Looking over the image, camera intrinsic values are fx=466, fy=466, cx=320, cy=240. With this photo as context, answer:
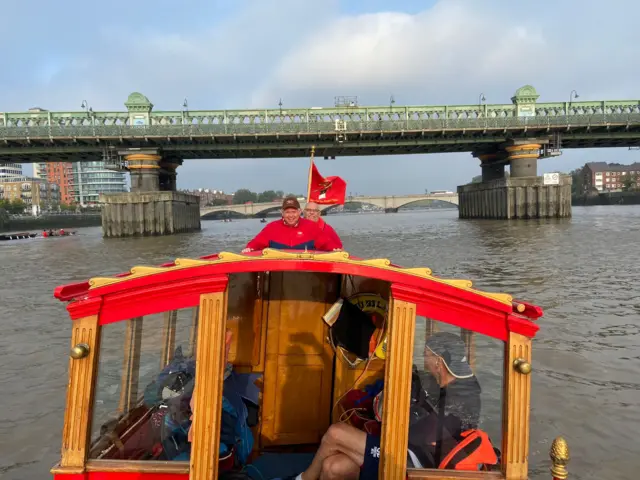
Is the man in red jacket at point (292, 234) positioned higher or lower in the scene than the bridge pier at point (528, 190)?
lower

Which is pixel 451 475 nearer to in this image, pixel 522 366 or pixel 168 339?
pixel 522 366

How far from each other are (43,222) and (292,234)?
92.7 meters

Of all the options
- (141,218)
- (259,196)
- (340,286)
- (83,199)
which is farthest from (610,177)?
(83,199)

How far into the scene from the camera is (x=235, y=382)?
448 centimetres

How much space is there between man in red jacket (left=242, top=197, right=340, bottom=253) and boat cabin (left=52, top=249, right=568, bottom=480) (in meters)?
0.66

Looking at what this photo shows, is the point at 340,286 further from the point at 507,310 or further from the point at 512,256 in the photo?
the point at 512,256

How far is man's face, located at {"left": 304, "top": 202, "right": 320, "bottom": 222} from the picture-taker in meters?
6.89

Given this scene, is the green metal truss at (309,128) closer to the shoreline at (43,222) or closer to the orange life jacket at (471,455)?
the shoreline at (43,222)

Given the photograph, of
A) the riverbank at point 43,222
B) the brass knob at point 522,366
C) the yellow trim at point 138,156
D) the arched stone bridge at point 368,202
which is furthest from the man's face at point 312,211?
the arched stone bridge at point 368,202

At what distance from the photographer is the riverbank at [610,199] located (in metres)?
103

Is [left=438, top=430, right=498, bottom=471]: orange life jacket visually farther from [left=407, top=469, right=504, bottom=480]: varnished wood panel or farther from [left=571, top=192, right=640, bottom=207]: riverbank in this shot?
[left=571, top=192, right=640, bottom=207]: riverbank

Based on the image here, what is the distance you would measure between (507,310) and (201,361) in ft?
6.51

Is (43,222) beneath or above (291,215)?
beneath

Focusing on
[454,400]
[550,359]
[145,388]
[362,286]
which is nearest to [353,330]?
[362,286]
